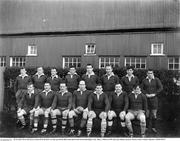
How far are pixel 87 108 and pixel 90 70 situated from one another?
3.01 ft

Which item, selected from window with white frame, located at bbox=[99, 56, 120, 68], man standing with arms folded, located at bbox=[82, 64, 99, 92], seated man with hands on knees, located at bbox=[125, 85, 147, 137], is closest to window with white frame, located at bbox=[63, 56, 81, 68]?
window with white frame, located at bbox=[99, 56, 120, 68]

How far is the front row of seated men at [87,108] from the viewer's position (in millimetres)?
4191

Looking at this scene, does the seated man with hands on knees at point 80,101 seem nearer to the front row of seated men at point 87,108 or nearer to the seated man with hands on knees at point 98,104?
the front row of seated men at point 87,108

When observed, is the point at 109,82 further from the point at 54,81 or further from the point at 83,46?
the point at 83,46

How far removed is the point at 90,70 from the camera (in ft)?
16.3

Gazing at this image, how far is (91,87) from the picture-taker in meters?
4.98

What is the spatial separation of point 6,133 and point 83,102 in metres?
1.49

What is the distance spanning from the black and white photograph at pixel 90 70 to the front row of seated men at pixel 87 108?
0.06 feet

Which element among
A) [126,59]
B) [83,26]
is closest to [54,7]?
[83,26]

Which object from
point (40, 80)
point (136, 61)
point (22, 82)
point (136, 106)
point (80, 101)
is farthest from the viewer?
point (136, 61)

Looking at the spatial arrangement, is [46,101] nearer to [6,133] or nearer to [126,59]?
[6,133]

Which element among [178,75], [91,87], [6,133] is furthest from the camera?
[178,75]

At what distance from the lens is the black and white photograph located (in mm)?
4316

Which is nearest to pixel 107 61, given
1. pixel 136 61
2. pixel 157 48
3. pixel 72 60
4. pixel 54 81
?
pixel 136 61
